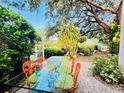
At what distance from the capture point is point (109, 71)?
177 inches

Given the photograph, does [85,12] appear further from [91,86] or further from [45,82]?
[45,82]

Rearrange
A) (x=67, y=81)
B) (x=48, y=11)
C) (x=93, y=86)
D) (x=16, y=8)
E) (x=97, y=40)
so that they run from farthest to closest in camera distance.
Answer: (x=97, y=40) < (x=48, y=11) < (x=16, y=8) < (x=93, y=86) < (x=67, y=81)

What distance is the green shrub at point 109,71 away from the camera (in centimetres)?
432

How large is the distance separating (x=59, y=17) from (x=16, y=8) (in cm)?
170

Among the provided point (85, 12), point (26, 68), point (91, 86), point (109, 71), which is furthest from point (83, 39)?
point (26, 68)

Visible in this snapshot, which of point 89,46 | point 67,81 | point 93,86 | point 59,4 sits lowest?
point 93,86

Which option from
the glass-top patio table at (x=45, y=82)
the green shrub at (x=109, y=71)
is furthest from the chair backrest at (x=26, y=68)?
the green shrub at (x=109, y=71)

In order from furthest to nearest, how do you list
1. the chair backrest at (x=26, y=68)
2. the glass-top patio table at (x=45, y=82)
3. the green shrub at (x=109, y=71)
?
1. the green shrub at (x=109, y=71)
2. the chair backrest at (x=26, y=68)
3. the glass-top patio table at (x=45, y=82)

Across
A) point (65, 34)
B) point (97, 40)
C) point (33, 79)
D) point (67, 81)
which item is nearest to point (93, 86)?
point (67, 81)

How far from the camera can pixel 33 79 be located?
319 centimetres

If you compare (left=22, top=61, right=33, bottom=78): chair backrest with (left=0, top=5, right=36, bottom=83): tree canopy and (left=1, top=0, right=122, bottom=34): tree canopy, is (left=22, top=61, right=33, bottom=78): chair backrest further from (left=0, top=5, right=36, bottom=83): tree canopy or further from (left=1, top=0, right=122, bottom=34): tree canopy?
(left=1, top=0, right=122, bottom=34): tree canopy

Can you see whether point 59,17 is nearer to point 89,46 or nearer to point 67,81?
point 89,46

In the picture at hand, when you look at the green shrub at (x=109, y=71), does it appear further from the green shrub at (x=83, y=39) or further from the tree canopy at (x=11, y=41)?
the green shrub at (x=83, y=39)

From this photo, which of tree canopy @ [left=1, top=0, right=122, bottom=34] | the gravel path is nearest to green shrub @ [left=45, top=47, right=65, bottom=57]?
tree canopy @ [left=1, top=0, right=122, bottom=34]
